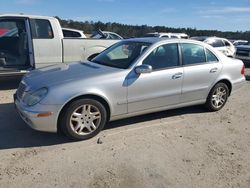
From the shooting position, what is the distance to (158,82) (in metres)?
5.50

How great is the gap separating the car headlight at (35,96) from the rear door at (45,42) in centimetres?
354

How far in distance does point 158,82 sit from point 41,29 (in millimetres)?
4130

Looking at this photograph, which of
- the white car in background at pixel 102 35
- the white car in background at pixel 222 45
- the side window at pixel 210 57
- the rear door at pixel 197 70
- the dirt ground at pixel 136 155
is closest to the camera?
the dirt ground at pixel 136 155

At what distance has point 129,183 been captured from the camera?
12.3ft

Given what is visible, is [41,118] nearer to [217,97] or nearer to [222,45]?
[217,97]

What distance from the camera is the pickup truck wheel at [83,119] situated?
4.71 m

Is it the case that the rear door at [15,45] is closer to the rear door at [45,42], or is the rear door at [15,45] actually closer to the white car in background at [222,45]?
the rear door at [45,42]

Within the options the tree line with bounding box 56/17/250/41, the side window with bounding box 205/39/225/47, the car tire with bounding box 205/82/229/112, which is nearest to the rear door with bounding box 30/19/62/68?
the car tire with bounding box 205/82/229/112

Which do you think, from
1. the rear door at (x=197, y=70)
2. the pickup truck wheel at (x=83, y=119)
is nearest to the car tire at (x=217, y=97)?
the rear door at (x=197, y=70)

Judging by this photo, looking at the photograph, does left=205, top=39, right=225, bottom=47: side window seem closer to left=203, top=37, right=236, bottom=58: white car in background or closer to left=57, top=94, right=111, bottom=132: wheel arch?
left=203, top=37, right=236, bottom=58: white car in background

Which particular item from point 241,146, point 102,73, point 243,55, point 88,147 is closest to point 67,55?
point 102,73

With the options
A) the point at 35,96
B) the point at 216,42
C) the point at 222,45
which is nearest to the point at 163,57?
the point at 35,96

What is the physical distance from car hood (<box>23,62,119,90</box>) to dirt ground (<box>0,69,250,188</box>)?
0.85 m

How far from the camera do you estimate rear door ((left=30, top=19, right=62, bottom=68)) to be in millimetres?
8070
